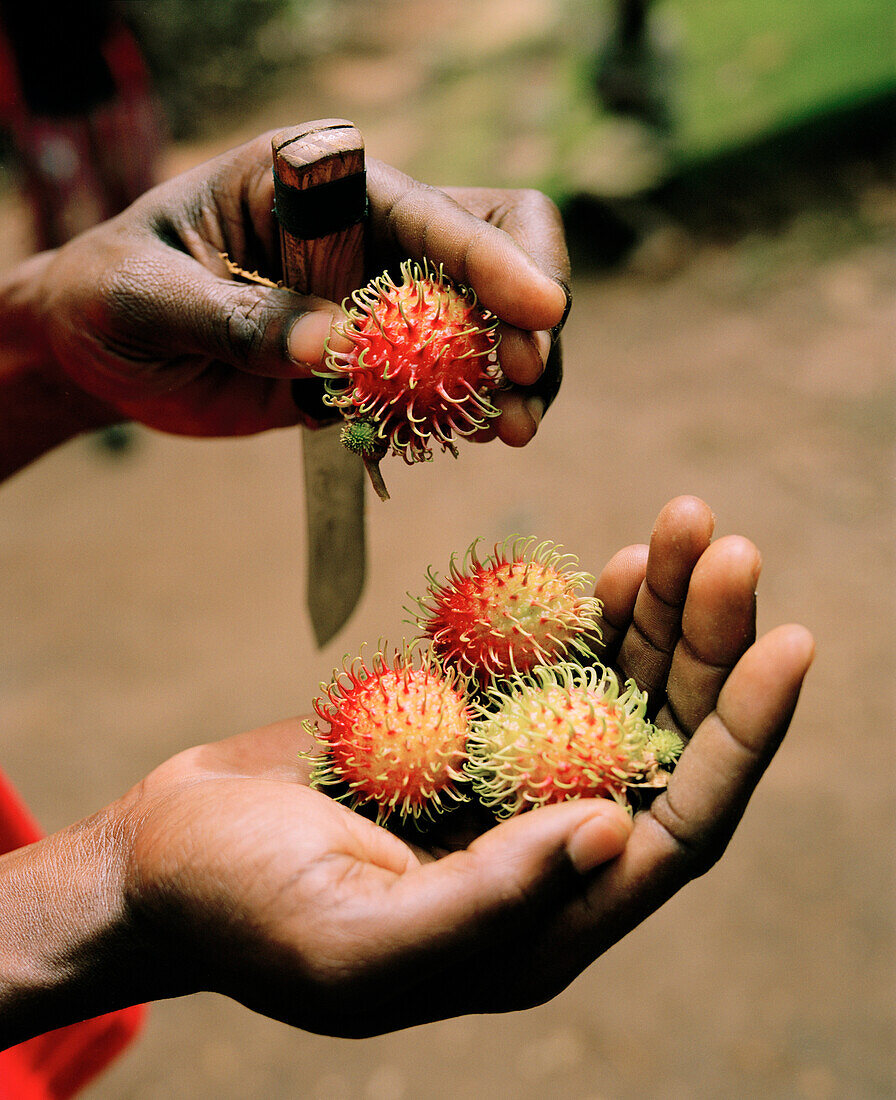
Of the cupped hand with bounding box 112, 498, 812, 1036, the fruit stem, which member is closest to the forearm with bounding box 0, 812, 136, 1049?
the cupped hand with bounding box 112, 498, 812, 1036

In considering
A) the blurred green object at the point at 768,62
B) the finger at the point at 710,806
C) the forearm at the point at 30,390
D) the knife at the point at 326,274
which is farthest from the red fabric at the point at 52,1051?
the blurred green object at the point at 768,62

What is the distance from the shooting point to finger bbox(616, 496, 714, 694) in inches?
71.6

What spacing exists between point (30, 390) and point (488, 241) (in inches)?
66.9

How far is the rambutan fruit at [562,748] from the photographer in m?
1.77

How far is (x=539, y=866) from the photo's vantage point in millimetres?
1439

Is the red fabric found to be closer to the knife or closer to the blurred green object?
the knife

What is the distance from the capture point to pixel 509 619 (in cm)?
202

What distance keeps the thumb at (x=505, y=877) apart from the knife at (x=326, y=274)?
3.14 feet

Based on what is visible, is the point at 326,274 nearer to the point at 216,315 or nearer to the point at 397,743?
the point at 216,315

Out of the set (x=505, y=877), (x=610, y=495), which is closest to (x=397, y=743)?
(x=505, y=877)

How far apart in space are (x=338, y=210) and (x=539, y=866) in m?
1.22

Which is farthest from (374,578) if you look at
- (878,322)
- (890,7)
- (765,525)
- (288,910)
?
(890,7)

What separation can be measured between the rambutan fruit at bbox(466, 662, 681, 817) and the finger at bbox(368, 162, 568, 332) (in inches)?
28.6

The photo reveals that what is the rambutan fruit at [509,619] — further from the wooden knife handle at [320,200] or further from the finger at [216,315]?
the wooden knife handle at [320,200]
